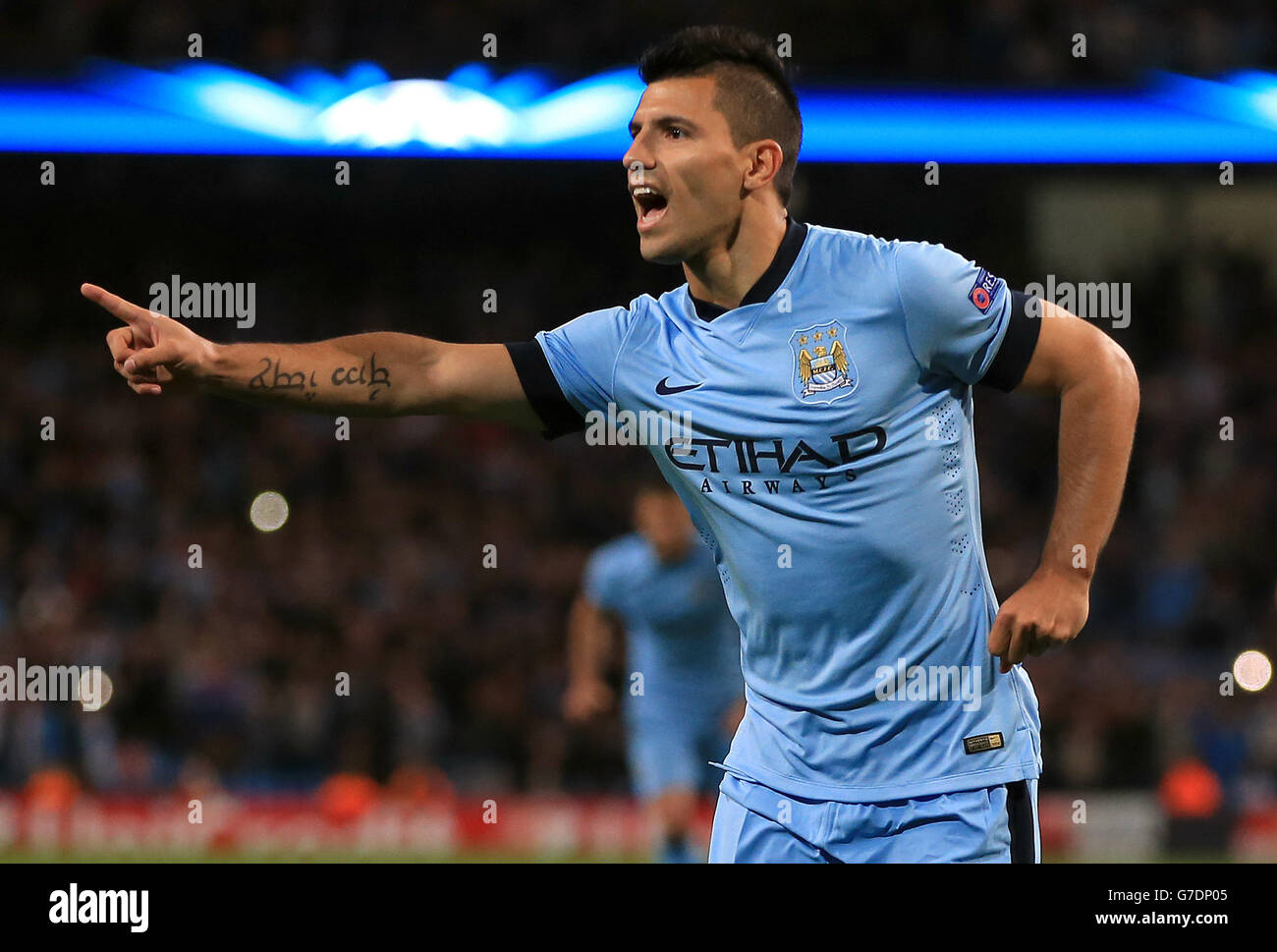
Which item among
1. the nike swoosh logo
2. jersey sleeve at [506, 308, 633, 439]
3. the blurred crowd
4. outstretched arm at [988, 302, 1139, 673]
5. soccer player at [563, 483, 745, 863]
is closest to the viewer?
outstretched arm at [988, 302, 1139, 673]

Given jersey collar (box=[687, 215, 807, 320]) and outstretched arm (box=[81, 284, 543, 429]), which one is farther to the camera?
jersey collar (box=[687, 215, 807, 320])

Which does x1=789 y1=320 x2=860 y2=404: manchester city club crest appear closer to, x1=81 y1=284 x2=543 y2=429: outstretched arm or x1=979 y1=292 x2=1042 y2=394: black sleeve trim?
x1=979 y1=292 x2=1042 y2=394: black sleeve trim

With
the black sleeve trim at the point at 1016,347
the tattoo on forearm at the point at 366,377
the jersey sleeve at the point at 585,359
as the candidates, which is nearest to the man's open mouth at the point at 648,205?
the jersey sleeve at the point at 585,359

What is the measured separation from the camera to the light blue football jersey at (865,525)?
343cm

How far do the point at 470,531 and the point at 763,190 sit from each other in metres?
10.4

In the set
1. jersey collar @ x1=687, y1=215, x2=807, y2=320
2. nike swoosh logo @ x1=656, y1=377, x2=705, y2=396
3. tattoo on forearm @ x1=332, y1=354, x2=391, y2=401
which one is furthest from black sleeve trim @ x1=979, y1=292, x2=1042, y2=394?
tattoo on forearm @ x1=332, y1=354, x2=391, y2=401

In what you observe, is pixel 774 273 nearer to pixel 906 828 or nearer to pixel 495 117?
pixel 906 828

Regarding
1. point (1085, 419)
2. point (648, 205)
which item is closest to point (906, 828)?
point (1085, 419)

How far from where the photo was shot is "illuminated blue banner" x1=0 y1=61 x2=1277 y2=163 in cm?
1441

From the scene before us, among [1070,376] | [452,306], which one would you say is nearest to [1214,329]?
[452,306]

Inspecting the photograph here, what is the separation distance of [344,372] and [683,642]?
4213 mm

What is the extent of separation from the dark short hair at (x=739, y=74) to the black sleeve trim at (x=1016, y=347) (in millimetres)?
674

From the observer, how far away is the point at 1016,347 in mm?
3490

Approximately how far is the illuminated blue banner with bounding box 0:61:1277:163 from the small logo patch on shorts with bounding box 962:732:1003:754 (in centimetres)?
1123
